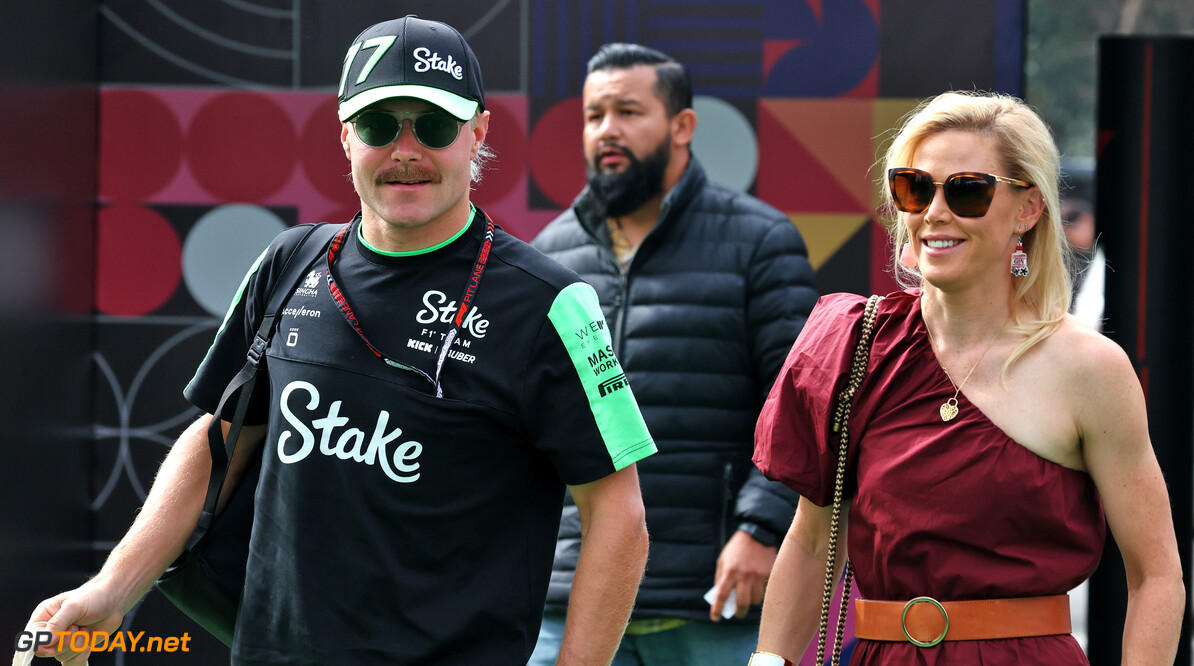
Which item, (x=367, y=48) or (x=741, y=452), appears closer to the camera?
(x=367, y=48)

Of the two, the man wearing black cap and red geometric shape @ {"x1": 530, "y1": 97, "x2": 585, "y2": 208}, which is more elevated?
red geometric shape @ {"x1": 530, "y1": 97, "x2": 585, "y2": 208}

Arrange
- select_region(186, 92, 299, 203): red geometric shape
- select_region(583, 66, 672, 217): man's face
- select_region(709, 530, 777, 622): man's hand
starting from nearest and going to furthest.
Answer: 1. select_region(709, 530, 777, 622): man's hand
2. select_region(583, 66, 672, 217): man's face
3. select_region(186, 92, 299, 203): red geometric shape

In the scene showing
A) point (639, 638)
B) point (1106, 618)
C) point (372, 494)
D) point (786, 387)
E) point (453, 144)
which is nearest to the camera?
point (372, 494)

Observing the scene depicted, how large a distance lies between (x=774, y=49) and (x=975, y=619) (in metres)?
2.89

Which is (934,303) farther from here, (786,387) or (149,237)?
(149,237)

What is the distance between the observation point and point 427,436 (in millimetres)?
2104

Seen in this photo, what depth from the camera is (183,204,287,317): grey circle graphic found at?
470cm

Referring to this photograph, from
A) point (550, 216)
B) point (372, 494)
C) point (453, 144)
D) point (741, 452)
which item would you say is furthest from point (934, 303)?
point (550, 216)

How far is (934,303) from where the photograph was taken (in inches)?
92.6

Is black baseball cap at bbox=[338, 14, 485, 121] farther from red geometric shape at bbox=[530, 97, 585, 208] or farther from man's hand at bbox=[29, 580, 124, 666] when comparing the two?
red geometric shape at bbox=[530, 97, 585, 208]

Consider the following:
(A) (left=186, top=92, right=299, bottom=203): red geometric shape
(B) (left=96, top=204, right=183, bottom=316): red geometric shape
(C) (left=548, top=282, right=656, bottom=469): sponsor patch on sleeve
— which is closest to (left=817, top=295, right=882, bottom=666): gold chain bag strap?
(C) (left=548, top=282, right=656, bottom=469): sponsor patch on sleeve

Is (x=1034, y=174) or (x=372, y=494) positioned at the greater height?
(x=1034, y=174)

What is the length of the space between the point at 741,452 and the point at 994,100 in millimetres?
1666

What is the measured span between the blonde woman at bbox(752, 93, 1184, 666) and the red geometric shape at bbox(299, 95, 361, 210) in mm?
2715
